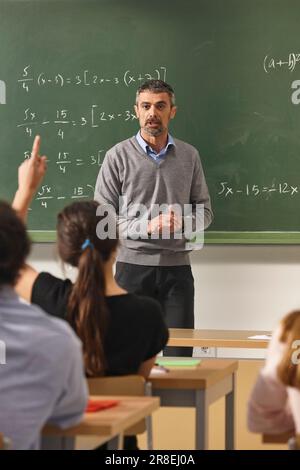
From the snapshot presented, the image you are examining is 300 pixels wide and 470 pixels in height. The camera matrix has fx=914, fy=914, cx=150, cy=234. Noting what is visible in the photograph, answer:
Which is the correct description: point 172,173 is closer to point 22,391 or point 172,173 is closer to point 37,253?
point 37,253

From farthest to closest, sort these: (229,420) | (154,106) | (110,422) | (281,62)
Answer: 1. (281,62)
2. (154,106)
3. (229,420)
4. (110,422)

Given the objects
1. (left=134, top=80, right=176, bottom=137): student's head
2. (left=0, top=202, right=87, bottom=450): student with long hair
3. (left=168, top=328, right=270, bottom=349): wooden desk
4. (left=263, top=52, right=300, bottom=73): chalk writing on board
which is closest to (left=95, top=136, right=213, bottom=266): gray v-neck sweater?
(left=134, top=80, right=176, bottom=137): student's head

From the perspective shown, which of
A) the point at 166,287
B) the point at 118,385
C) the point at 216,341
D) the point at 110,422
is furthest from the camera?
the point at 166,287

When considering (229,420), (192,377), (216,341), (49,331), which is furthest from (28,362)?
(216,341)

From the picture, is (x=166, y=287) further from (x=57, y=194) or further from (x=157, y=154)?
(x=57, y=194)

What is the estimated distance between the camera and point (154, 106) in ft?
16.6

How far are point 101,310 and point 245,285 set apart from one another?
121 inches

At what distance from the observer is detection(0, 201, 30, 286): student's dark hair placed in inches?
80.2

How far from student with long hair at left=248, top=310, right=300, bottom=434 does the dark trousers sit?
107 inches

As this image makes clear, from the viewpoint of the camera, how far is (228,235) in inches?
228

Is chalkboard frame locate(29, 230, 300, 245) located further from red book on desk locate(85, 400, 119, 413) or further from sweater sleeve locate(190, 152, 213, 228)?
red book on desk locate(85, 400, 119, 413)

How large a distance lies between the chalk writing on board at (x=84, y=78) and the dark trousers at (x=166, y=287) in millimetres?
1362
